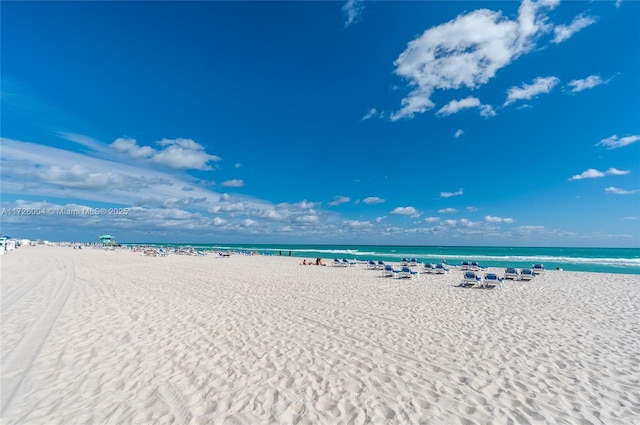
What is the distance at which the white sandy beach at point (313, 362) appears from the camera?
411 cm

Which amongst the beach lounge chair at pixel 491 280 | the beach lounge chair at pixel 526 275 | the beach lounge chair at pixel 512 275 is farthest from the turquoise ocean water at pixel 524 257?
the beach lounge chair at pixel 491 280

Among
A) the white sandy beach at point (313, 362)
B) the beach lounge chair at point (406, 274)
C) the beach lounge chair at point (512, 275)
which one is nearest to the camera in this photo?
the white sandy beach at point (313, 362)

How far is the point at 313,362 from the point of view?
5.61m

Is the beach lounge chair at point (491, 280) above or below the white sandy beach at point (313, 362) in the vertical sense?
above

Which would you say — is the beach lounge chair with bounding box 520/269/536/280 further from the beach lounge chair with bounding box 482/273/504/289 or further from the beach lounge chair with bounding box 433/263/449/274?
the beach lounge chair with bounding box 433/263/449/274

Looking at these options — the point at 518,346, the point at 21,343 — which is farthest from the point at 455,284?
the point at 21,343

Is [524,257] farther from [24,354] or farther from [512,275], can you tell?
[24,354]

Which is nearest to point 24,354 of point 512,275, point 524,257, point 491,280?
point 491,280

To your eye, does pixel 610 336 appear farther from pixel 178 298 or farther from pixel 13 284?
pixel 13 284

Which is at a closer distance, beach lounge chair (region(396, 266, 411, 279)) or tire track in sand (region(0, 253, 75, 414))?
tire track in sand (region(0, 253, 75, 414))

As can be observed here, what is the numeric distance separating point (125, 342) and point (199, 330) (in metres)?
1.56

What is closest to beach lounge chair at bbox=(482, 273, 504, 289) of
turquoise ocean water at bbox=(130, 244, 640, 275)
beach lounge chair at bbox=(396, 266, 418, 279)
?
beach lounge chair at bbox=(396, 266, 418, 279)

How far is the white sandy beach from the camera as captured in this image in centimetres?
411

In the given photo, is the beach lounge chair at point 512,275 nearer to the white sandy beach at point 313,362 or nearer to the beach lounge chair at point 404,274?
the beach lounge chair at point 404,274
